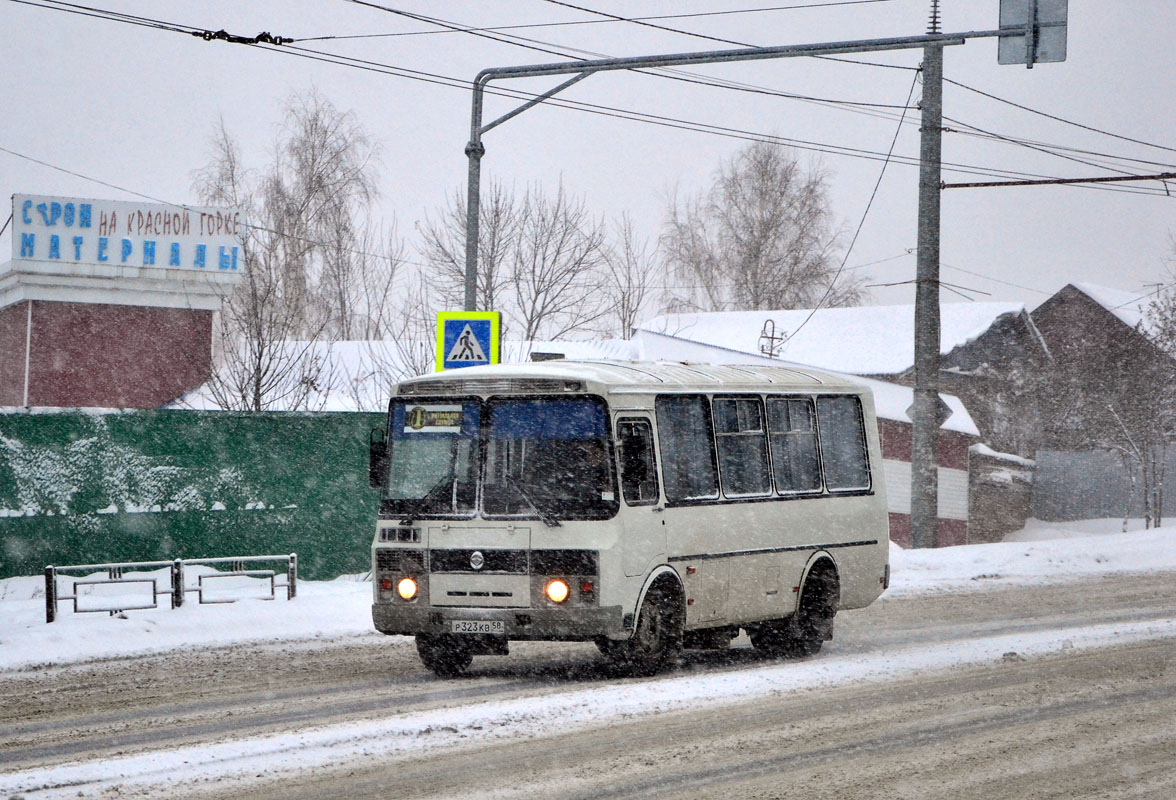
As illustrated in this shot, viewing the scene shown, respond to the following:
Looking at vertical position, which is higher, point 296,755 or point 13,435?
point 13,435

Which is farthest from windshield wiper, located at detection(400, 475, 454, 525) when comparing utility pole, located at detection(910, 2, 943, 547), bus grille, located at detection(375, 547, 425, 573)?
utility pole, located at detection(910, 2, 943, 547)

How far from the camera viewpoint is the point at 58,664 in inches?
527

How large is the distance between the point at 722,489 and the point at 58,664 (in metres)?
6.16

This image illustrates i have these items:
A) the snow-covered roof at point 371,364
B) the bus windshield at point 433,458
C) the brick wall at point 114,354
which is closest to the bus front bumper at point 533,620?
the bus windshield at point 433,458

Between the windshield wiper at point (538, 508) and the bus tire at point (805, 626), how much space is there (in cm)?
336

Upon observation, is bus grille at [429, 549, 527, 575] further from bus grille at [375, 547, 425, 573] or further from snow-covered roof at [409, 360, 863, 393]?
snow-covered roof at [409, 360, 863, 393]

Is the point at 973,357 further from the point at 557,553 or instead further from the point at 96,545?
the point at 557,553

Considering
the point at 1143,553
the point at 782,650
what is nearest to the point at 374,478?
the point at 782,650

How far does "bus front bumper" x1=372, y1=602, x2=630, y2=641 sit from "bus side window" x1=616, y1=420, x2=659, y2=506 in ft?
3.29

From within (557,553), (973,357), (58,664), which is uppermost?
(973,357)

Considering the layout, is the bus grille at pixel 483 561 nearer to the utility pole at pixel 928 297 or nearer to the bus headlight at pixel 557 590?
the bus headlight at pixel 557 590

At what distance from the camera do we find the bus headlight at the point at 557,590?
475 inches

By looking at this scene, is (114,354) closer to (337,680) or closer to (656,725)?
(337,680)

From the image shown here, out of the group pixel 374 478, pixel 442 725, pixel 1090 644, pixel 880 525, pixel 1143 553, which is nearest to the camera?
pixel 442 725
